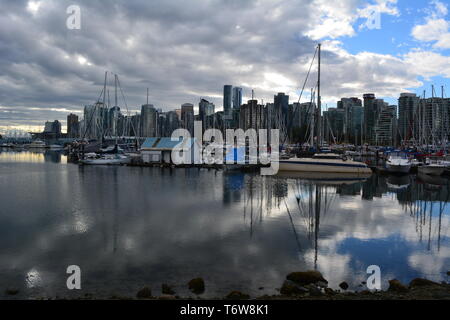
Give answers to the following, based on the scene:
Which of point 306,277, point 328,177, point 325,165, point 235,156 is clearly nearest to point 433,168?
point 325,165

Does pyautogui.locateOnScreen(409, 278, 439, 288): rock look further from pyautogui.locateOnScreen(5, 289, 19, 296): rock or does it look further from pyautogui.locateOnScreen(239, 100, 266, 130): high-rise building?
pyautogui.locateOnScreen(239, 100, 266, 130): high-rise building

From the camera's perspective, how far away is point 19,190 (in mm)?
35500

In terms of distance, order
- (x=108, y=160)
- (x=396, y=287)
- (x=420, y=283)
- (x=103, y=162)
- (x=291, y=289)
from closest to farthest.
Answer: (x=291, y=289) → (x=396, y=287) → (x=420, y=283) → (x=103, y=162) → (x=108, y=160)

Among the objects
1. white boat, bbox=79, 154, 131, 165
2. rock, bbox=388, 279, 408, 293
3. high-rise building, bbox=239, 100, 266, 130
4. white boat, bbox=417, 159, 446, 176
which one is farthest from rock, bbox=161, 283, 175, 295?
high-rise building, bbox=239, 100, 266, 130

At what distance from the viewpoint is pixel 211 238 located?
1838cm

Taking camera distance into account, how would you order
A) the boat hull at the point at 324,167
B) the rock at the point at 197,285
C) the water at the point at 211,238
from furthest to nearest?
1. the boat hull at the point at 324,167
2. the water at the point at 211,238
3. the rock at the point at 197,285

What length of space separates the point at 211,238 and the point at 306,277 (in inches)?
267

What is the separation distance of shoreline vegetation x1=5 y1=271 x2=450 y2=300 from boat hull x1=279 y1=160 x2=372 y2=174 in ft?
134

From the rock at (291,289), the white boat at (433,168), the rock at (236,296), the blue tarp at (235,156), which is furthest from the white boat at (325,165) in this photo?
the rock at (236,296)

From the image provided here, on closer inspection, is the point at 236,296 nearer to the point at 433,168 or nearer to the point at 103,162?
the point at 433,168

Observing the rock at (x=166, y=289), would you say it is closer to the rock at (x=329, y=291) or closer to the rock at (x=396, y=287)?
the rock at (x=329, y=291)

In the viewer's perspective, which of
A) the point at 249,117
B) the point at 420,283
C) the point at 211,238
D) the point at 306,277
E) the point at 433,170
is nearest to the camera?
the point at 420,283

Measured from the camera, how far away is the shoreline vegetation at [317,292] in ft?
35.3
